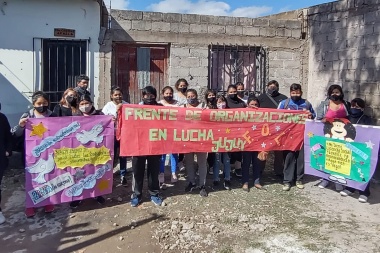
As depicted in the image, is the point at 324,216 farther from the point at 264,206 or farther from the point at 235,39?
the point at 235,39

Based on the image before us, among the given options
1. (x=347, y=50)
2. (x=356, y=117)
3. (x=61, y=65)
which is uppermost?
(x=347, y=50)

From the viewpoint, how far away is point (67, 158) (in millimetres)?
4582

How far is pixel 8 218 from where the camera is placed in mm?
4473

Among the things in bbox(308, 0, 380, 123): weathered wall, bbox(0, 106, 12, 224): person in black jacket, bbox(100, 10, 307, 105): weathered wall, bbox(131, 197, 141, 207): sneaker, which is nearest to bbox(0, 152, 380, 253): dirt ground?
bbox(131, 197, 141, 207): sneaker

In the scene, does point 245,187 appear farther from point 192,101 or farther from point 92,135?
point 92,135

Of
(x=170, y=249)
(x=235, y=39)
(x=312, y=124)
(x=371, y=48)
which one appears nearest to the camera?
(x=170, y=249)

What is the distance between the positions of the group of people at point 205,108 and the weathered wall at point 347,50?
1614 millimetres

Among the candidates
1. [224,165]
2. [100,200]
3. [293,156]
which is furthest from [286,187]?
[100,200]

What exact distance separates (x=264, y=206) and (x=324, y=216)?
30.7 inches

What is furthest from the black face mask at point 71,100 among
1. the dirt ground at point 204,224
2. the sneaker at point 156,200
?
the sneaker at point 156,200

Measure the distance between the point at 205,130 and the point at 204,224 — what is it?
1.44 metres

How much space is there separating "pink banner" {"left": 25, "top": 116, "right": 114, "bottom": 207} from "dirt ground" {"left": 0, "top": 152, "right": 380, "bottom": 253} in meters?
0.28

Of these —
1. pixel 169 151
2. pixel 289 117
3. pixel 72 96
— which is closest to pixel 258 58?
pixel 289 117

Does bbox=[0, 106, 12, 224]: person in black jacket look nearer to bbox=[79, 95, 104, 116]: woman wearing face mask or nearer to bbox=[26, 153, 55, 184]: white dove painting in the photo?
bbox=[26, 153, 55, 184]: white dove painting
